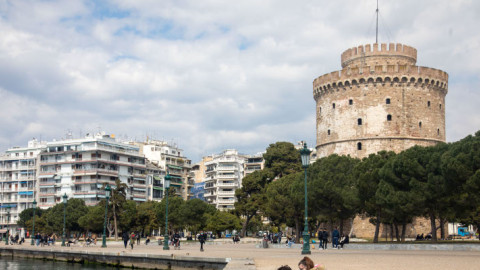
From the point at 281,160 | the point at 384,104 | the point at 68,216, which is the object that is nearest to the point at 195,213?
the point at 281,160

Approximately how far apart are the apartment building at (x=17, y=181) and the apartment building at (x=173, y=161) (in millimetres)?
20914

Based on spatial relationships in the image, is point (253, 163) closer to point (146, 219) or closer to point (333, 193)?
point (146, 219)

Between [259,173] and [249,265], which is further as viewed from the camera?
[259,173]

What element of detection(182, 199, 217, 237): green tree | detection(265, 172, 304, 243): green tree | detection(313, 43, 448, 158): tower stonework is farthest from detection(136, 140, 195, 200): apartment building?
detection(265, 172, 304, 243): green tree

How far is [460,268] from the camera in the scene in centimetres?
1728

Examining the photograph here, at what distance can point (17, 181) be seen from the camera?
111 m

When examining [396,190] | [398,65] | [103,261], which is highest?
[398,65]

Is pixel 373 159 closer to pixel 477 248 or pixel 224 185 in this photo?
pixel 477 248

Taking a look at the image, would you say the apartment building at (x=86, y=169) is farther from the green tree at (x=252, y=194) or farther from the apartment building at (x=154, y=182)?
the green tree at (x=252, y=194)

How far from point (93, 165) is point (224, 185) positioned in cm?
3376

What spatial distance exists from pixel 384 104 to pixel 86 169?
5923 centimetres

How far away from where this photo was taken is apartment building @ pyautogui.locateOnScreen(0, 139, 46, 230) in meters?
109

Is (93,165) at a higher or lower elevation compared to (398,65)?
lower

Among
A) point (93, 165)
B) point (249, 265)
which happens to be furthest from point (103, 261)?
point (93, 165)
